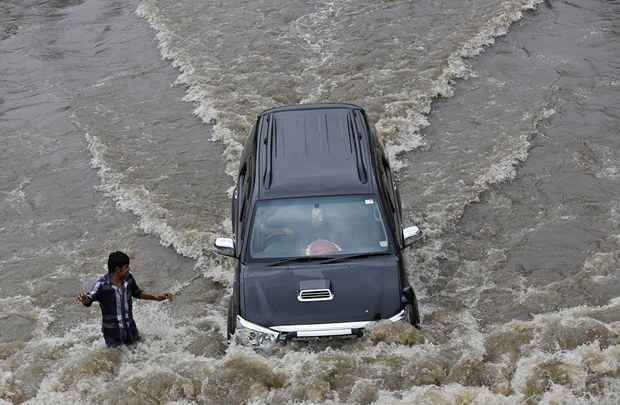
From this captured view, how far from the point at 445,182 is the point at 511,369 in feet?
16.8

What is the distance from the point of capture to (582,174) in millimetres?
11984

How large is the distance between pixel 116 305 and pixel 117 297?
0.36 feet

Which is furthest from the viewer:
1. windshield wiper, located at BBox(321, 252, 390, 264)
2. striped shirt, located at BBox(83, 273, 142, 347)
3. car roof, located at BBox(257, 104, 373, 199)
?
car roof, located at BBox(257, 104, 373, 199)

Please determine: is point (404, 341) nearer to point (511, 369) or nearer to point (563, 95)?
point (511, 369)

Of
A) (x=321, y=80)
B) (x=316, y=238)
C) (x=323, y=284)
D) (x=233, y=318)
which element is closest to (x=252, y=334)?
(x=233, y=318)

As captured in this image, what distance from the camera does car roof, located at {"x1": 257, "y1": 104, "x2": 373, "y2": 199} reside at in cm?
827

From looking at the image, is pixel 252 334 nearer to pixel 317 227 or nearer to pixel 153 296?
pixel 153 296

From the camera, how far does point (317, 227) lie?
8.01 m

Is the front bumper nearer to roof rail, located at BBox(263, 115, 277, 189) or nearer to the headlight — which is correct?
the headlight

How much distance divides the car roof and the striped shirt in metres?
1.77

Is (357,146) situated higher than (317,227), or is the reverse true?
(357,146)

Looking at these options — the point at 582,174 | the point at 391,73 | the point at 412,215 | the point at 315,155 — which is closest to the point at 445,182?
the point at 412,215

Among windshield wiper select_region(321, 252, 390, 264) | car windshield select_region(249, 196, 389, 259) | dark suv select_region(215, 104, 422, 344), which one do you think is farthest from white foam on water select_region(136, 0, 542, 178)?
windshield wiper select_region(321, 252, 390, 264)

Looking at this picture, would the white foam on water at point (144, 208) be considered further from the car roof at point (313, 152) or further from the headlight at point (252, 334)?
the headlight at point (252, 334)
